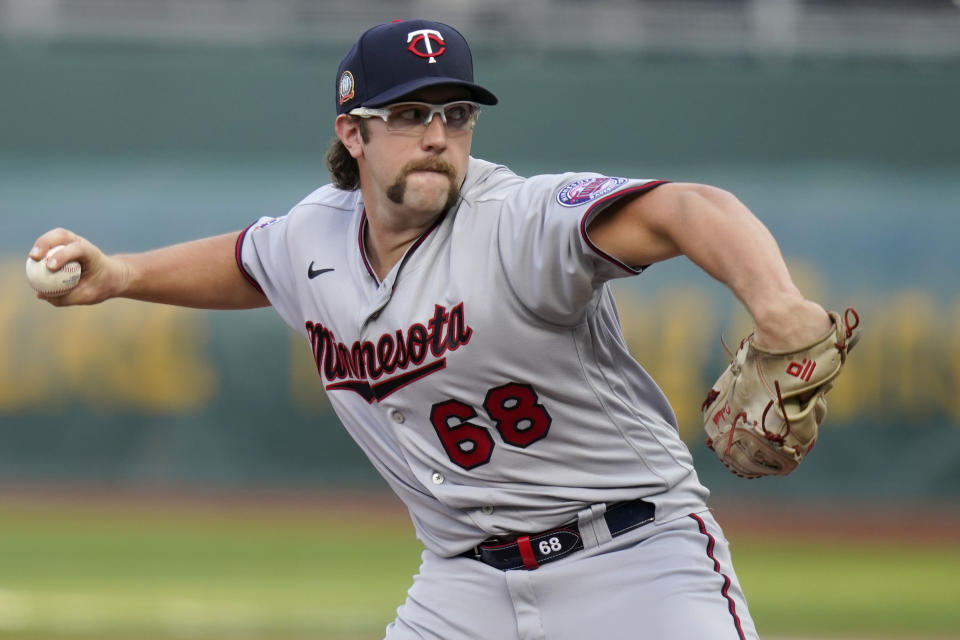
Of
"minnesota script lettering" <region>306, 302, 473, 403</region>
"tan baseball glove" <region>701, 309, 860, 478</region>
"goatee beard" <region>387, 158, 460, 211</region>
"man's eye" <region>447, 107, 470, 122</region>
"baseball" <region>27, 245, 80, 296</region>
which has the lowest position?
"tan baseball glove" <region>701, 309, 860, 478</region>

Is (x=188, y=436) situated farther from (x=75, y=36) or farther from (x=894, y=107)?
(x=894, y=107)

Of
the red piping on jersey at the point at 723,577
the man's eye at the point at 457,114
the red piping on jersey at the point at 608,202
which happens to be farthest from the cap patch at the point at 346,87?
the red piping on jersey at the point at 723,577

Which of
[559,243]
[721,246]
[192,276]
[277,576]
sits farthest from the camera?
[277,576]

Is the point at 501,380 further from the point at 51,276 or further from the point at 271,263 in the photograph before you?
the point at 51,276

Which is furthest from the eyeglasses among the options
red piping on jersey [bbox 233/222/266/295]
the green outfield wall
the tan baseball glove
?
the green outfield wall

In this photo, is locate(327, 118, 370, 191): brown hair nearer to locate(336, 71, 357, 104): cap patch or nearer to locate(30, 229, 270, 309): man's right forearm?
locate(336, 71, 357, 104): cap patch

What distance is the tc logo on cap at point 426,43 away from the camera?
125 inches

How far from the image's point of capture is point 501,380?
304cm

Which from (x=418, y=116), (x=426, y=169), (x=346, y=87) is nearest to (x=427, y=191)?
(x=426, y=169)

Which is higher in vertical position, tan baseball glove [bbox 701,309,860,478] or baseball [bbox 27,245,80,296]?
baseball [bbox 27,245,80,296]

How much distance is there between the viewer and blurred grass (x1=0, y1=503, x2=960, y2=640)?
6.85 metres

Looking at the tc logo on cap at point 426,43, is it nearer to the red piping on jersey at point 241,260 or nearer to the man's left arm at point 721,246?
the man's left arm at point 721,246

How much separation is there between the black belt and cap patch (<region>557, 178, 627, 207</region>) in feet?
2.47

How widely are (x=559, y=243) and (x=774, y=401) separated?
22.3 inches
